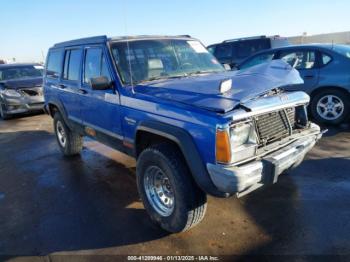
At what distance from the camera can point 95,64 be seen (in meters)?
4.28

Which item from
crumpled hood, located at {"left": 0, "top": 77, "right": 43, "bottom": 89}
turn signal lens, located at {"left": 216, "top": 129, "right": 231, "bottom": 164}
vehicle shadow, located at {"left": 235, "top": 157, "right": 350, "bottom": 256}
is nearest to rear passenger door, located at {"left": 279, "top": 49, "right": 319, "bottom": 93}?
vehicle shadow, located at {"left": 235, "top": 157, "right": 350, "bottom": 256}

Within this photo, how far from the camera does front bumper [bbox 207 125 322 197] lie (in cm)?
263

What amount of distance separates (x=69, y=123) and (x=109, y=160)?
94 cm

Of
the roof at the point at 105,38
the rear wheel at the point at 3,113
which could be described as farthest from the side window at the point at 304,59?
the rear wheel at the point at 3,113

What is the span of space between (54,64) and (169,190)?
145 inches

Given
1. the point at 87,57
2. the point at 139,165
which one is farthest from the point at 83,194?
the point at 87,57

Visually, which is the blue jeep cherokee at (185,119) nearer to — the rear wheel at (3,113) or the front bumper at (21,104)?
the front bumper at (21,104)

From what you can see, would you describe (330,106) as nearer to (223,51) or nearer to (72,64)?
(72,64)

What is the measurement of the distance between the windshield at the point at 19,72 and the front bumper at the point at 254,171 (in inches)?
407

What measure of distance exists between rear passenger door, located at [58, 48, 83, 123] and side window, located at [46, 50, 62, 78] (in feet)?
0.88

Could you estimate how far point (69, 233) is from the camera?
3.43 meters

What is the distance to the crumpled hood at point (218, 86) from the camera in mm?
2812

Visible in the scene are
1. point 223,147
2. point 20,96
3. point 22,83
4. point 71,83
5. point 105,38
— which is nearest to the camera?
point 223,147

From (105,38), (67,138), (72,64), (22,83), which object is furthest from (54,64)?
(22,83)
